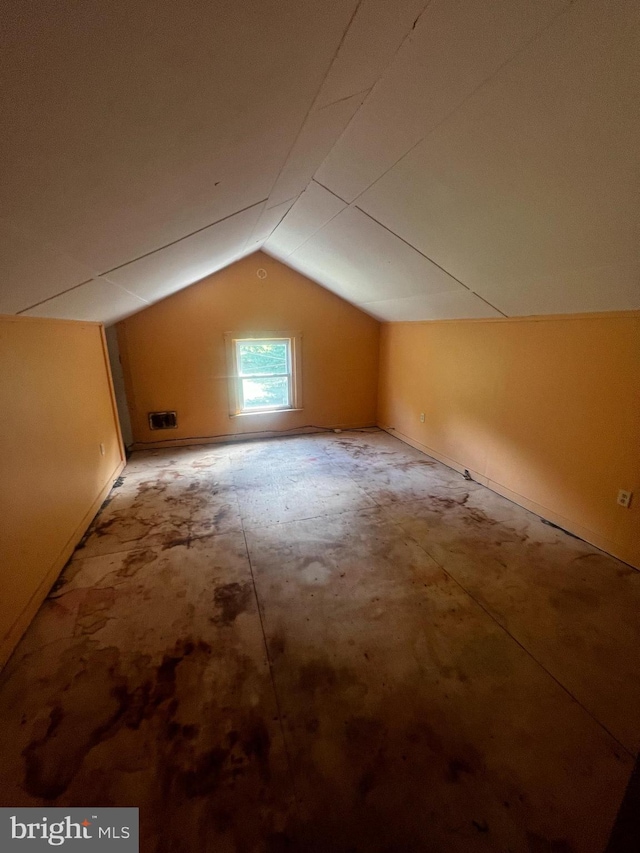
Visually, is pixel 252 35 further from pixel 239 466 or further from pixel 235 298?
pixel 235 298

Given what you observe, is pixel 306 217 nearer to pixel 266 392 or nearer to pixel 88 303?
pixel 88 303

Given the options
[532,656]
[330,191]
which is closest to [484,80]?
[330,191]

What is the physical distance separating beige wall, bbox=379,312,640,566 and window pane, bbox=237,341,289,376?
6.54 feet

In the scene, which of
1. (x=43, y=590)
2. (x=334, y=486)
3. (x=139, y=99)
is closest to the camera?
(x=139, y=99)

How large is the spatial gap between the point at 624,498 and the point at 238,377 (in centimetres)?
419

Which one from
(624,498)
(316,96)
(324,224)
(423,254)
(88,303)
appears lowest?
(624,498)

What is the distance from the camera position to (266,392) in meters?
5.10

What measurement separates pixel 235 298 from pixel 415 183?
3129 mm

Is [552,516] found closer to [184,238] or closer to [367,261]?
[367,261]

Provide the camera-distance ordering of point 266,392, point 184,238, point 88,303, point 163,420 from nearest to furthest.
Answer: point 184,238 < point 88,303 < point 163,420 < point 266,392

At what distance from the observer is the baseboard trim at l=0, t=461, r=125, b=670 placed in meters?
1.69

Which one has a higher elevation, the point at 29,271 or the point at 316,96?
the point at 316,96

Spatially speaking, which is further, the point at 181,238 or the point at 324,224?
the point at 324,224

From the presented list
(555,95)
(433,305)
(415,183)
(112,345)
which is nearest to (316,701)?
(555,95)
